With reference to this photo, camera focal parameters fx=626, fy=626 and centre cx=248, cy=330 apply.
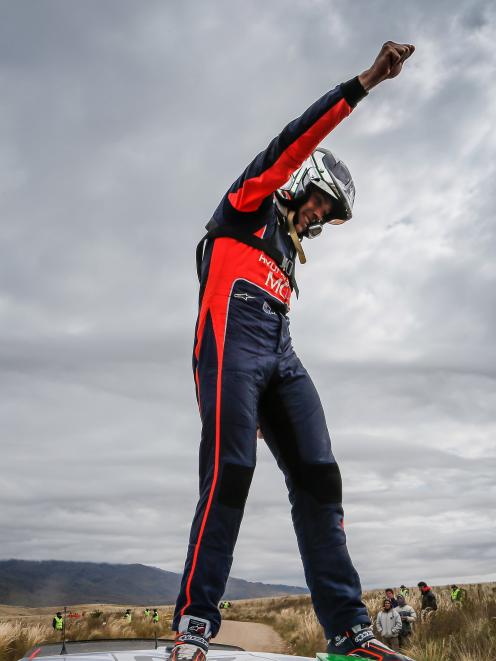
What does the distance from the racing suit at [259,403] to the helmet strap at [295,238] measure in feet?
0.21

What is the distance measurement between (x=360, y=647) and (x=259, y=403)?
1.26m

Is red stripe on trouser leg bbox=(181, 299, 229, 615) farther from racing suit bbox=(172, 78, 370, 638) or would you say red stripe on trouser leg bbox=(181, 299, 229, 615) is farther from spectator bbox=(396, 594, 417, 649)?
spectator bbox=(396, 594, 417, 649)

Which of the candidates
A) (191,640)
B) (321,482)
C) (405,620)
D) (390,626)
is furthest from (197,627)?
(405,620)

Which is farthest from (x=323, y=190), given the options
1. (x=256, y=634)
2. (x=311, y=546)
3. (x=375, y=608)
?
(x=256, y=634)

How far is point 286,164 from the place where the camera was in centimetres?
312

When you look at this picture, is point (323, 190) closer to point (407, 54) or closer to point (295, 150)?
point (295, 150)

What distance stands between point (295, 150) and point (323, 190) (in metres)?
0.58

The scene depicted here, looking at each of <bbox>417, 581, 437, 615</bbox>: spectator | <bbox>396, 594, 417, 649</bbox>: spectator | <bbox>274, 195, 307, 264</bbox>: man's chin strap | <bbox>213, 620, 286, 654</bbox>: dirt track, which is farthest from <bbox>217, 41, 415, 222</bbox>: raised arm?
<bbox>213, 620, 286, 654</bbox>: dirt track

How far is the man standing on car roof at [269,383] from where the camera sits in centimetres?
282

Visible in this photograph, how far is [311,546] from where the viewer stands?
3.07 m

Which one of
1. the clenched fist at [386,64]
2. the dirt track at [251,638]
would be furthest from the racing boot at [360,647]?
the dirt track at [251,638]

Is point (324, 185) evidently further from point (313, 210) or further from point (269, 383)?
point (269, 383)

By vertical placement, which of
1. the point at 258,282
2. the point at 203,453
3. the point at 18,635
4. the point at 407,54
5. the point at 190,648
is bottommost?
the point at 18,635

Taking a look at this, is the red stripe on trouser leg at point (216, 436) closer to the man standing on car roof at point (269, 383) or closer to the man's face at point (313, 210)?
the man standing on car roof at point (269, 383)
